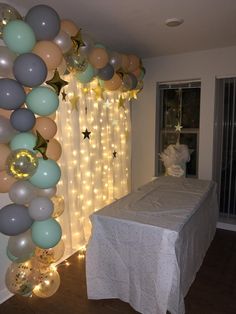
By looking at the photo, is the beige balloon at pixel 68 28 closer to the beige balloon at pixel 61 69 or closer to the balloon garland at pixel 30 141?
the balloon garland at pixel 30 141

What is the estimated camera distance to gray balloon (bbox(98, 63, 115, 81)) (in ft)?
8.59

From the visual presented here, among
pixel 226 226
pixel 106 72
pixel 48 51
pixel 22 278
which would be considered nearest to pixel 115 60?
pixel 106 72

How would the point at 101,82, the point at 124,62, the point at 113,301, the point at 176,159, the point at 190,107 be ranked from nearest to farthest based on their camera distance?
the point at 113,301 < the point at 101,82 < the point at 124,62 < the point at 176,159 < the point at 190,107

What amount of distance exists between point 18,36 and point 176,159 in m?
2.51

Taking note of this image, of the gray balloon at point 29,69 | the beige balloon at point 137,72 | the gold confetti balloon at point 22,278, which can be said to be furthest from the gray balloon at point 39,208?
the beige balloon at point 137,72

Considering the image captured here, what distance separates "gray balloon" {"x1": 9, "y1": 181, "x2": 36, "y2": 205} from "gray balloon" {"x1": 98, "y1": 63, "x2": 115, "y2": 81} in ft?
4.44

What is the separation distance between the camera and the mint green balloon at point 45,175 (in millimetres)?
1771

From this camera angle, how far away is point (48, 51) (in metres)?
1.80

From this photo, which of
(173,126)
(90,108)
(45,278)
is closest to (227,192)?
(173,126)

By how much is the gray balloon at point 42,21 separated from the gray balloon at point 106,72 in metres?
0.83

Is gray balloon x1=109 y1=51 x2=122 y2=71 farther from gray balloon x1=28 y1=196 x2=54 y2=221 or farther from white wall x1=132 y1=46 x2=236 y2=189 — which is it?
gray balloon x1=28 y1=196 x2=54 y2=221

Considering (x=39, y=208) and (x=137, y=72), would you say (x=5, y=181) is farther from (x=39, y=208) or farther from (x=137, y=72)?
(x=137, y=72)

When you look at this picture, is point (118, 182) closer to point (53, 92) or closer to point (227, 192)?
point (227, 192)

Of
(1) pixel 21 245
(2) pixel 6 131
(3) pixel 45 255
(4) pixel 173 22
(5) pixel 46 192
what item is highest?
(4) pixel 173 22
